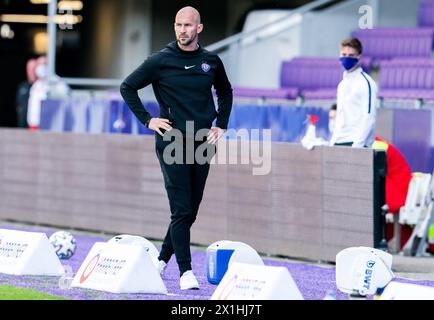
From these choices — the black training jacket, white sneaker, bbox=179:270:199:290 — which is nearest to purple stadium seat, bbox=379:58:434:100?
the black training jacket

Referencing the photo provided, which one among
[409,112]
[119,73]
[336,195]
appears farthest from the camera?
[119,73]

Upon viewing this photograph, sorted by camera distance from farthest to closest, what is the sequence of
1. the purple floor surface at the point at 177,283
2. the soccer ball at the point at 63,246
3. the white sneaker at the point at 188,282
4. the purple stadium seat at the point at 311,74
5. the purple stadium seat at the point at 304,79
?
the purple stadium seat at the point at 311,74 → the purple stadium seat at the point at 304,79 → the soccer ball at the point at 63,246 → the white sneaker at the point at 188,282 → the purple floor surface at the point at 177,283

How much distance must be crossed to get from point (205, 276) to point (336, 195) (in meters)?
2.38

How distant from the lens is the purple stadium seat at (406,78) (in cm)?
1759

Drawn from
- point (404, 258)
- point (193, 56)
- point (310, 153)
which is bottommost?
point (404, 258)

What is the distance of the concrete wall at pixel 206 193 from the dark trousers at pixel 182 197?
323 centimetres

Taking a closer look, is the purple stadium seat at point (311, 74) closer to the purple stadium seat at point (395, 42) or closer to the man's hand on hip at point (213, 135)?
the purple stadium seat at point (395, 42)

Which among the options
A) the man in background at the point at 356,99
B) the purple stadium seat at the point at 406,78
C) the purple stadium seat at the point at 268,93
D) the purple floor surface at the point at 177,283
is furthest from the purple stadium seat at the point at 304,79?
the purple floor surface at the point at 177,283

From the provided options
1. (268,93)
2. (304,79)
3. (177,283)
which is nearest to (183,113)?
(177,283)

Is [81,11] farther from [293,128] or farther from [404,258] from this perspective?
[404,258]

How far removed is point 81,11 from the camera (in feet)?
83.2

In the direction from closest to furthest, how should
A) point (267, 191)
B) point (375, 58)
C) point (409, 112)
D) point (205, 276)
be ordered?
point (205, 276) < point (267, 191) < point (409, 112) < point (375, 58)
